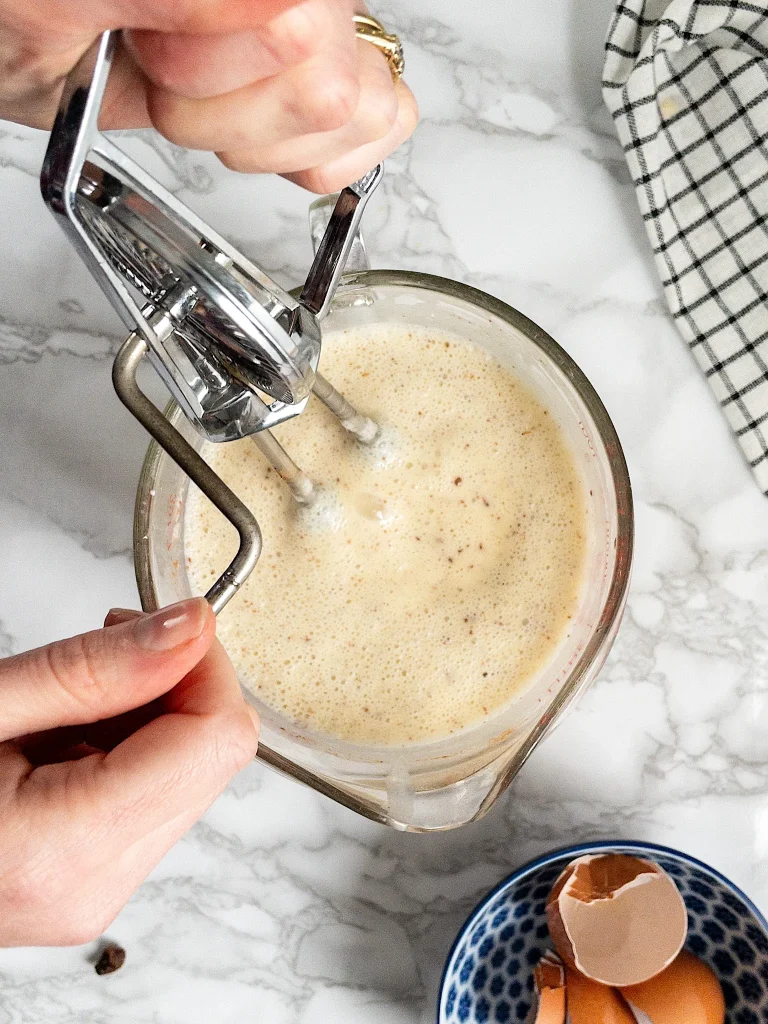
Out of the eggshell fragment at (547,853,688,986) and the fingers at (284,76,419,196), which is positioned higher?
the fingers at (284,76,419,196)

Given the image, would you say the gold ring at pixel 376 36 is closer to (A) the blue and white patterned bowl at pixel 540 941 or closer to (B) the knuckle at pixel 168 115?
(B) the knuckle at pixel 168 115

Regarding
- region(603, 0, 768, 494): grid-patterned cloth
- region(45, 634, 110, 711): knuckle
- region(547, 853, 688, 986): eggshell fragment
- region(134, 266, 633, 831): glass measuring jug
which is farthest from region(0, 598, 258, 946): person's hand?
region(603, 0, 768, 494): grid-patterned cloth

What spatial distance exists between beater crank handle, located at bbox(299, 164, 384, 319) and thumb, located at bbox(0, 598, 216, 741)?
211 millimetres

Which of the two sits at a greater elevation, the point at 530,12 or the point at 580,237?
the point at 530,12

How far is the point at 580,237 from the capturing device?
0.82 m

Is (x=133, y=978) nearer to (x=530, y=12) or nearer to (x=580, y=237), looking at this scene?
(x=580, y=237)

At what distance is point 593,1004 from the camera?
2.48ft

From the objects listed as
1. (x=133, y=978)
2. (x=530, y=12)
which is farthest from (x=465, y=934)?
(x=530, y=12)

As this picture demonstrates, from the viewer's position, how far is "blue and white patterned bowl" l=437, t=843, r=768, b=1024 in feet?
2.49

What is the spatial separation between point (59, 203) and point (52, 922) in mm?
394

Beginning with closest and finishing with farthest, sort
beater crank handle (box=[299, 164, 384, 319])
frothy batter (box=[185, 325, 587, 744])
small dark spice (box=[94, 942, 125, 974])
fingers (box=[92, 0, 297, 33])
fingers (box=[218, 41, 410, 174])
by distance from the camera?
fingers (box=[92, 0, 297, 33]) → fingers (box=[218, 41, 410, 174]) → beater crank handle (box=[299, 164, 384, 319]) → frothy batter (box=[185, 325, 587, 744]) → small dark spice (box=[94, 942, 125, 974])

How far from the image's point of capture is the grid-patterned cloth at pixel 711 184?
777mm

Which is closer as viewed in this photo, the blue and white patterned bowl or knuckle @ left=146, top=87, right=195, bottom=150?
knuckle @ left=146, top=87, right=195, bottom=150

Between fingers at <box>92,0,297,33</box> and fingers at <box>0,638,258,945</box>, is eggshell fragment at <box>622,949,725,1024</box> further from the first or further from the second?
fingers at <box>92,0,297,33</box>
